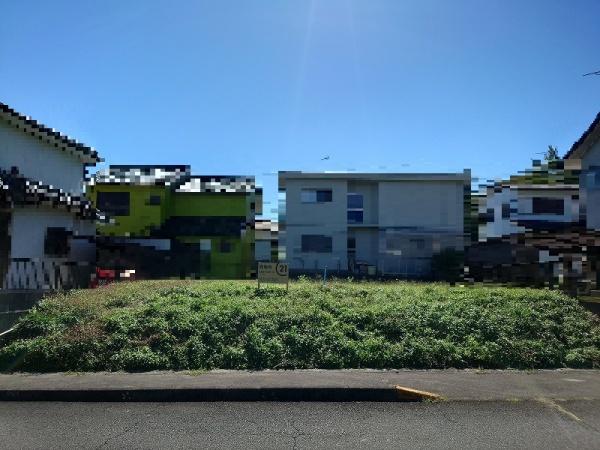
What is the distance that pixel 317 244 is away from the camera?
108 ft

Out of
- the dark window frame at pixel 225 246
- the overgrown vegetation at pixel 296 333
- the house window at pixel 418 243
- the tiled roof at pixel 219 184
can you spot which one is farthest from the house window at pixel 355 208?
the overgrown vegetation at pixel 296 333

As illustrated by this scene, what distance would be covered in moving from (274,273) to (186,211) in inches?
672

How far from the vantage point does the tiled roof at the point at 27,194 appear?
13.9m

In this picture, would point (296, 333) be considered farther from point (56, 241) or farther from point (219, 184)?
point (219, 184)

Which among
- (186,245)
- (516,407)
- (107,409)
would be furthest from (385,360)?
(186,245)

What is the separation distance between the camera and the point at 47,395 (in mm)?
6660

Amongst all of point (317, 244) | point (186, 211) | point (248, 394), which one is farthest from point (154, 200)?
point (248, 394)

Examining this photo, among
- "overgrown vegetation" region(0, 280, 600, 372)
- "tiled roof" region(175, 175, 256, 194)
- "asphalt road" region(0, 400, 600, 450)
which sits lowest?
"asphalt road" region(0, 400, 600, 450)

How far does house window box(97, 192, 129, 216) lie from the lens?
2748 cm

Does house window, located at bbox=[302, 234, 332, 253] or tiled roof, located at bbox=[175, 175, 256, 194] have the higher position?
tiled roof, located at bbox=[175, 175, 256, 194]

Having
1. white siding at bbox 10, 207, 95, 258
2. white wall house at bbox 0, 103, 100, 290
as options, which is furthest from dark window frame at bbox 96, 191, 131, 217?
white siding at bbox 10, 207, 95, 258

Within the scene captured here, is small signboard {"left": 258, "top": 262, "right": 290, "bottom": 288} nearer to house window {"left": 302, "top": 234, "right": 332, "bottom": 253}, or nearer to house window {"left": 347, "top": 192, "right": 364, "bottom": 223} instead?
house window {"left": 302, "top": 234, "right": 332, "bottom": 253}

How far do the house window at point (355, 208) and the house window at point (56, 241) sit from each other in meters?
19.6

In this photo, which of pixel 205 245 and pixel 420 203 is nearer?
pixel 205 245
